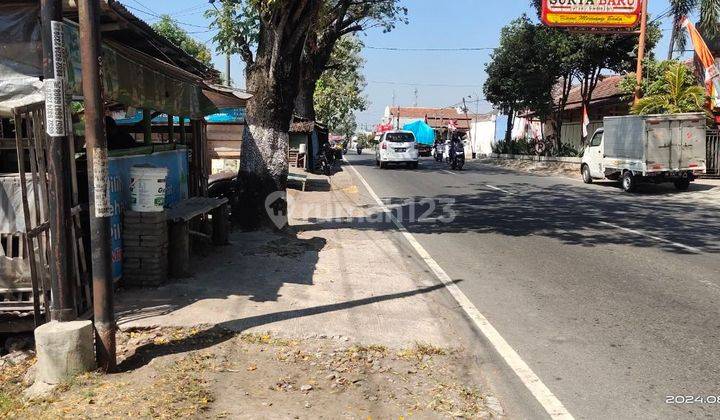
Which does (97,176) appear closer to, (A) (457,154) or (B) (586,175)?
(B) (586,175)

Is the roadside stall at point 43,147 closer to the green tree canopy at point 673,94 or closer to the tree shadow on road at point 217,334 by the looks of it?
the tree shadow on road at point 217,334

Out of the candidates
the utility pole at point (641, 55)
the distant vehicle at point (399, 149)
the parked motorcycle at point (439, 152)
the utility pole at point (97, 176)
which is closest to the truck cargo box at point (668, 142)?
the utility pole at point (641, 55)

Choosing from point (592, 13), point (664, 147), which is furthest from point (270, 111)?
point (592, 13)

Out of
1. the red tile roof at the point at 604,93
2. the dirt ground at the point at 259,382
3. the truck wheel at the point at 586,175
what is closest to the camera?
the dirt ground at the point at 259,382

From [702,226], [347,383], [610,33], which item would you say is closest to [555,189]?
[702,226]

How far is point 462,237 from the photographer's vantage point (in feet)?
34.6

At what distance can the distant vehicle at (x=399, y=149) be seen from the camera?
30188 mm

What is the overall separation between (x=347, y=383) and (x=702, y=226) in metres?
9.97

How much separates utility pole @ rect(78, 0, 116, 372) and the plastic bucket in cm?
195

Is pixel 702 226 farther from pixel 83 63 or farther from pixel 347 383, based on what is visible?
pixel 83 63

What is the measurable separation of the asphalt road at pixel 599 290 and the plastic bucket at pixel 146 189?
12.0 feet

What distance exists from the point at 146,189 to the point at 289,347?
101 inches

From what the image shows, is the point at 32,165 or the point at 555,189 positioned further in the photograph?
the point at 555,189

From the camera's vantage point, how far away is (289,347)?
4961 millimetres
